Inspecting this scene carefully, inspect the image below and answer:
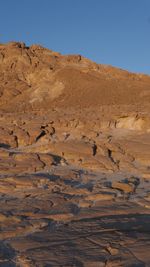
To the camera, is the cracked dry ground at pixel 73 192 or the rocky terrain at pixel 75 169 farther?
the rocky terrain at pixel 75 169

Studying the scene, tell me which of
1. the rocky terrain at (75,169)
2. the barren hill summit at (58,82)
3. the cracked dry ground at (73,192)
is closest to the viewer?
the cracked dry ground at (73,192)

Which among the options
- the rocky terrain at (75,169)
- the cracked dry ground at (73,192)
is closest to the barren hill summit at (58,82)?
the rocky terrain at (75,169)

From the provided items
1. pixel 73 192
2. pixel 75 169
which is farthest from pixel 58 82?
pixel 73 192

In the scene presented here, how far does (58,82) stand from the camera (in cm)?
1980

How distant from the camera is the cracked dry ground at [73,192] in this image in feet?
18.6

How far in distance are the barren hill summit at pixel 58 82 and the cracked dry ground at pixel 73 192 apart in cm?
341

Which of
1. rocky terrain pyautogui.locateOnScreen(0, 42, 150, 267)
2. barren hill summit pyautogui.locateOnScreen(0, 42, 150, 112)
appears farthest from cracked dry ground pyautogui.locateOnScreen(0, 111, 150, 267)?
barren hill summit pyautogui.locateOnScreen(0, 42, 150, 112)

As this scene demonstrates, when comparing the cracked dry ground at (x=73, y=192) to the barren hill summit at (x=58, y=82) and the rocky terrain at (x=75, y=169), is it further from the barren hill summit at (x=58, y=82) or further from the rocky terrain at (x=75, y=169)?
the barren hill summit at (x=58, y=82)

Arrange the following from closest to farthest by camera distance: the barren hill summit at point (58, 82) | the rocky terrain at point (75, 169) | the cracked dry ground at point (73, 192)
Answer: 1. the cracked dry ground at point (73, 192)
2. the rocky terrain at point (75, 169)
3. the barren hill summit at point (58, 82)

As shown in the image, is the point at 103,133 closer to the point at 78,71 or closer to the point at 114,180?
the point at 114,180

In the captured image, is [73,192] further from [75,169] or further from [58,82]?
[58,82]

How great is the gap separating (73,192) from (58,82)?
1185 centimetres

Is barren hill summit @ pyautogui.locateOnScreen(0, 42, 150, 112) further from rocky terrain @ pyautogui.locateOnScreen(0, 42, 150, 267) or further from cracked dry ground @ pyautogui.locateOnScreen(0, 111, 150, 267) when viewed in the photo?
cracked dry ground @ pyautogui.locateOnScreen(0, 111, 150, 267)

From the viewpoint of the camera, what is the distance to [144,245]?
5.82m
